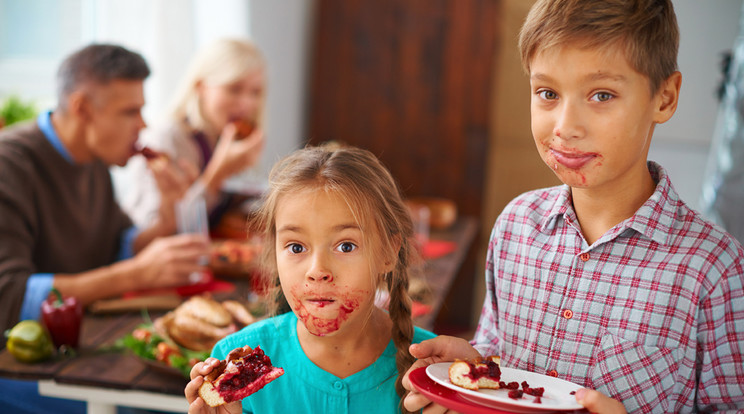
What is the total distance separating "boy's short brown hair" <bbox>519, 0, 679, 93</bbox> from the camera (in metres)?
1.09

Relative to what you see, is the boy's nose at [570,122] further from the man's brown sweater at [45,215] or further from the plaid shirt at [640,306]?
the man's brown sweater at [45,215]

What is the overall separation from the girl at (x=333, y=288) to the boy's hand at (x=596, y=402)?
39 cm

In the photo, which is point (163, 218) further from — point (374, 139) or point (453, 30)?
point (453, 30)

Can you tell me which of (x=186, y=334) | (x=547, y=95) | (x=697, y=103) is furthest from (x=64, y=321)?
(x=697, y=103)

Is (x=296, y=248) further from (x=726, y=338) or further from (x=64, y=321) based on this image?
(x=64, y=321)

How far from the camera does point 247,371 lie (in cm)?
125

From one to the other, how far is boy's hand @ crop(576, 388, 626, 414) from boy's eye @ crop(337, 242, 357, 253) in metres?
0.48

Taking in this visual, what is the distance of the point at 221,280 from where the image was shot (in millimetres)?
2773

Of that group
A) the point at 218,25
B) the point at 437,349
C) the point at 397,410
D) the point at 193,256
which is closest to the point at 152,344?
the point at 193,256

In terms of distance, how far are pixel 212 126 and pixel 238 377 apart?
277 cm

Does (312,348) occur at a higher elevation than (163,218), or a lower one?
higher

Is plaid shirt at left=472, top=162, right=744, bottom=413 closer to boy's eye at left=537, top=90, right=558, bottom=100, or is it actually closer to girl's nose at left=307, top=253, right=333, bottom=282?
boy's eye at left=537, top=90, right=558, bottom=100

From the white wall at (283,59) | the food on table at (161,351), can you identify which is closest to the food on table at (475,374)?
the food on table at (161,351)

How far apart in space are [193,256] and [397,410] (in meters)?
1.45
